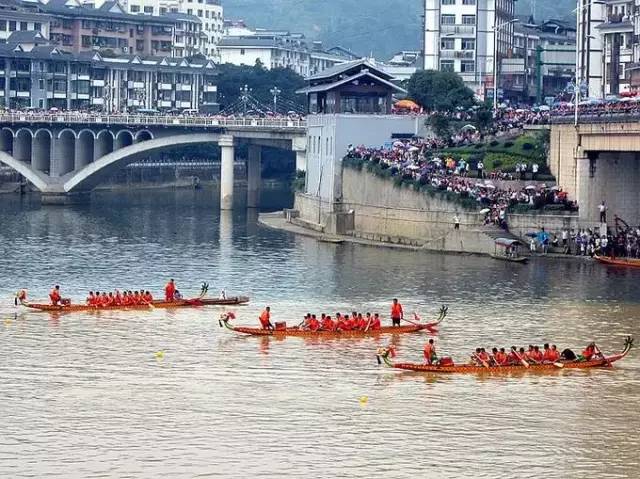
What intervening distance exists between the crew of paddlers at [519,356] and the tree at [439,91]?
72.1 m

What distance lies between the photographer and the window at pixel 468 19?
17062 centimetres

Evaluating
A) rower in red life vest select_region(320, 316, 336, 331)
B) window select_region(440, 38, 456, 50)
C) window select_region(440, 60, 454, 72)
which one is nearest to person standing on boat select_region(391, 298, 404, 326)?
rower in red life vest select_region(320, 316, 336, 331)

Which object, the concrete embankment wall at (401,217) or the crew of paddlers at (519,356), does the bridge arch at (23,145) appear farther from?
the crew of paddlers at (519,356)

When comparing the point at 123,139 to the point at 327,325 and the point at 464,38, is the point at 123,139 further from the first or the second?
the point at 327,325

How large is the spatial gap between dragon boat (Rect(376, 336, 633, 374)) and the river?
1.39 feet

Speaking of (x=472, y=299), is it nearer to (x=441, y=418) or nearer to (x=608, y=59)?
(x=441, y=418)

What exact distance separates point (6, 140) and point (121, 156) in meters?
16.1

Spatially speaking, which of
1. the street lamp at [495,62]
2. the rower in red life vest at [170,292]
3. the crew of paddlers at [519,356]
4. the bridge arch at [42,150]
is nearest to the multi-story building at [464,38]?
the street lamp at [495,62]

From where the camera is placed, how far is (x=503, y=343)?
69875 millimetres

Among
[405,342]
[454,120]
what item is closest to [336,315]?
[405,342]

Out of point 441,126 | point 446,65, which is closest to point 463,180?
point 441,126

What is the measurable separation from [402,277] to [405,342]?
68.6 feet

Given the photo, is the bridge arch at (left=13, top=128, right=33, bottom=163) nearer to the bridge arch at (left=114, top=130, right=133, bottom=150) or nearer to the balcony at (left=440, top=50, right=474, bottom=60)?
the bridge arch at (left=114, top=130, right=133, bottom=150)

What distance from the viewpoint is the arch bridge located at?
147 meters
